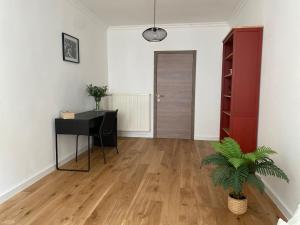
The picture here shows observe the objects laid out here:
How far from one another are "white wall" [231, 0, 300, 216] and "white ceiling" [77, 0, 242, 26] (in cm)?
Answer: 120

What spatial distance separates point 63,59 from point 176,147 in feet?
8.75

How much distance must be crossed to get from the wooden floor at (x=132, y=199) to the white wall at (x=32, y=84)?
0.34 meters

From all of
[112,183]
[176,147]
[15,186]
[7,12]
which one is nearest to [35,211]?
[15,186]

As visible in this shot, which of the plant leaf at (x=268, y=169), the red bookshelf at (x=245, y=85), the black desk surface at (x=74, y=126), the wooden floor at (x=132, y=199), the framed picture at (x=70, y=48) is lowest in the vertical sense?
the wooden floor at (x=132, y=199)

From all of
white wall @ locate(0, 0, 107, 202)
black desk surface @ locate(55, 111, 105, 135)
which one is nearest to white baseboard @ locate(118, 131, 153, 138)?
white wall @ locate(0, 0, 107, 202)

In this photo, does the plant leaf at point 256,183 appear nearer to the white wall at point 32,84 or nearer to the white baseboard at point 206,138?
the white wall at point 32,84

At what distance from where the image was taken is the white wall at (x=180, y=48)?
518cm

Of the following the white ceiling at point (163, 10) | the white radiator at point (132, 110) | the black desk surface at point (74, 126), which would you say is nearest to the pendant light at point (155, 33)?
the white ceiling at point (163, 10)

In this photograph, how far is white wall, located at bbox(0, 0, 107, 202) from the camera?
2.49 m

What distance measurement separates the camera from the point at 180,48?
5.30 m

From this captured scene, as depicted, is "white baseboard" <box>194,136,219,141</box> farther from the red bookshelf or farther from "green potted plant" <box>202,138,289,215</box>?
"green potted plant" <box>202,138,289,215</box>

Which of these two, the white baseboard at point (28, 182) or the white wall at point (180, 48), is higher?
the white wall at point (180, 48)

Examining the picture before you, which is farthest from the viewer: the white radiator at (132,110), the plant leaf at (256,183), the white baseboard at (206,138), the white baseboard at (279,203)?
the white radiator at (132,110)

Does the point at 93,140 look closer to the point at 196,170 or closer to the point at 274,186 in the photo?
the point at 196,170
